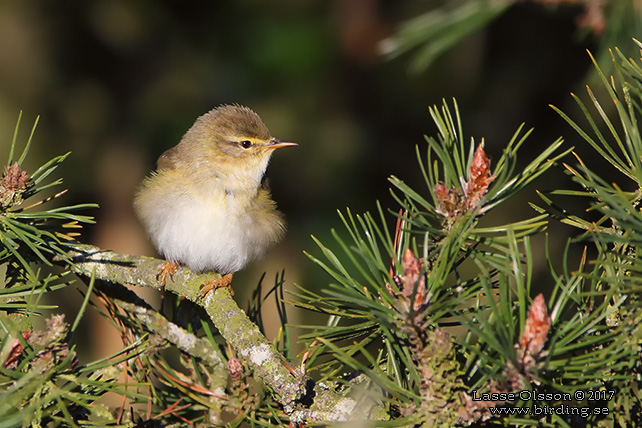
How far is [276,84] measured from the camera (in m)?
5.52

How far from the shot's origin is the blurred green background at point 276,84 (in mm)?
5367

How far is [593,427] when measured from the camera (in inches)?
62.9

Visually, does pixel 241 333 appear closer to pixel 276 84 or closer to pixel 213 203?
pixel 213 203

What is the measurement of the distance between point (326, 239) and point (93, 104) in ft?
6.93

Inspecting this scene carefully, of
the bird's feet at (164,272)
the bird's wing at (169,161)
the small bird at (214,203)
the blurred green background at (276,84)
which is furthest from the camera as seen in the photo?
the blurred green background at (276,84)

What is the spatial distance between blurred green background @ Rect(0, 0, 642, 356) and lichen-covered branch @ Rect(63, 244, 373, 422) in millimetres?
2828

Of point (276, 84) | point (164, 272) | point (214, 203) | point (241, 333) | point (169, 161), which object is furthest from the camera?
point (276, 84)

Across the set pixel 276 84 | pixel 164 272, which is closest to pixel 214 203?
pixel 164 272

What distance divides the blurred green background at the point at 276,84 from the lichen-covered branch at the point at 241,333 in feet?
9.28

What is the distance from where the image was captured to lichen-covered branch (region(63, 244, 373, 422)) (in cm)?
177

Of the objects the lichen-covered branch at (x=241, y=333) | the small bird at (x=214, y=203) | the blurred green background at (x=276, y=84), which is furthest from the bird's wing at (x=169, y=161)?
the blurred green background at (x=276, y=84)

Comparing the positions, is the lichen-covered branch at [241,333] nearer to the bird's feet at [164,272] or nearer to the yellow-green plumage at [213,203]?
the bird's feet at [164,272]

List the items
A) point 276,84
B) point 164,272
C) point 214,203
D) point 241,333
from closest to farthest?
point 241,333, point 164,272, point 214,203, point 276,84

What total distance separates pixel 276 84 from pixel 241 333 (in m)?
3.74
